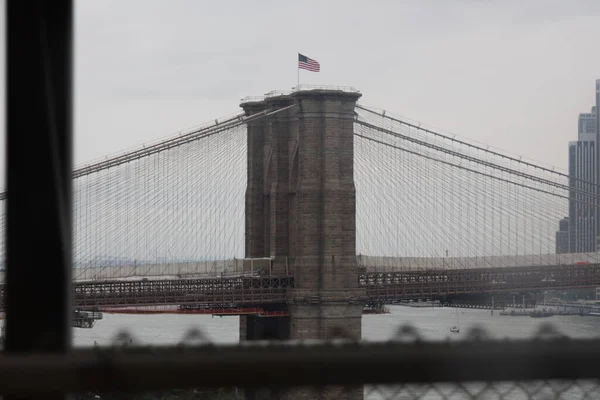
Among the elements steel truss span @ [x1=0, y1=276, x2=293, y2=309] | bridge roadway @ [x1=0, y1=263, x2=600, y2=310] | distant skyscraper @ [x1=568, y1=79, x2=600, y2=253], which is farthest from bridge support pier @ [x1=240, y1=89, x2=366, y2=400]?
distant skyscraper @ [x1=568, y1=79, x2=600, y2=253]

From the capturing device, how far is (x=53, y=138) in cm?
216

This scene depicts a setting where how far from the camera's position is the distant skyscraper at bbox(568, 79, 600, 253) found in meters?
42.2

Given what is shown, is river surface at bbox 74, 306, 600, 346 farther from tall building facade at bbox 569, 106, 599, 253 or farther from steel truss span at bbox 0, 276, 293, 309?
tall building facade at bbox 569, 106, 599, 253

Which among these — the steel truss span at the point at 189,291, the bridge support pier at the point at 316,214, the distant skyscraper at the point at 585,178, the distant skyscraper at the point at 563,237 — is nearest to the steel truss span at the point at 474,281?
the bridge support pier at the point at 316,214

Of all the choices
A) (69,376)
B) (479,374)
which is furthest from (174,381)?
(479,374)

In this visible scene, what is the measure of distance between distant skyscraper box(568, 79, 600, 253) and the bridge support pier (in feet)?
52.0

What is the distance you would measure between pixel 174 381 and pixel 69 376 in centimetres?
18

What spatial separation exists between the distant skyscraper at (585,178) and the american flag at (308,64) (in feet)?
48.0

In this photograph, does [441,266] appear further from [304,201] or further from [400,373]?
[400,373]

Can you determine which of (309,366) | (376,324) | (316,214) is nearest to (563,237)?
(376,324)

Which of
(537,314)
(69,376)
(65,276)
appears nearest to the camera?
(69,376)

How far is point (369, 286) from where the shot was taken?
28.9 m

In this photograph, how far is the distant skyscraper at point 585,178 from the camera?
42.2 meters

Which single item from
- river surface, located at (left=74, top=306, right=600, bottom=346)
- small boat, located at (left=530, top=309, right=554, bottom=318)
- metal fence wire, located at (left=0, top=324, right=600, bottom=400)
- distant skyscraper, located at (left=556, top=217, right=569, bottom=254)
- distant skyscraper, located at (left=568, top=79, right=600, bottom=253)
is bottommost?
river surface, located at (left=74, top=306, right=600, bottom=346)
